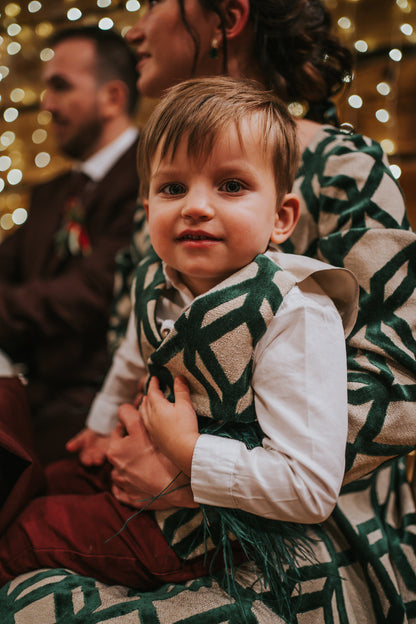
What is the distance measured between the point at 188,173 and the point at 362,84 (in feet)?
2.58

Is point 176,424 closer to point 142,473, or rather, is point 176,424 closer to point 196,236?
point 142,473

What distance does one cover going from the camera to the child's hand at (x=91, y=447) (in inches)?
34.0

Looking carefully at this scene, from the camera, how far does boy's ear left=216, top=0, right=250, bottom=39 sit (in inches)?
34.4

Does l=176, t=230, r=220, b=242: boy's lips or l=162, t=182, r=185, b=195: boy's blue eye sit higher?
l=162, t=182, r=185, b=195: boy's blue eye

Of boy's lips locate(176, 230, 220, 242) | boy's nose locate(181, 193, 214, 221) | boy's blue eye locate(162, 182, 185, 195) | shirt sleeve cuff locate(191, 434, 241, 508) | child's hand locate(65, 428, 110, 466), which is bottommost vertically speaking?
child's hand locate(65, 428, 110, 466)

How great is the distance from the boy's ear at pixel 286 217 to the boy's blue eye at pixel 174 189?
0.14 m

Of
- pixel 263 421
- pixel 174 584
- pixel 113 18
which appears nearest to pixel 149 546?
pixel 174 584

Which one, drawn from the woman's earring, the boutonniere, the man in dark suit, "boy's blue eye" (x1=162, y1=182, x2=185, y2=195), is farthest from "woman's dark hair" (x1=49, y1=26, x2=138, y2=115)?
"boy's blue eye" (x1=162, y1=182, x2=185, y2=195)

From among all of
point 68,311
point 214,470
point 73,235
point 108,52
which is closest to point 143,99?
point 108,52

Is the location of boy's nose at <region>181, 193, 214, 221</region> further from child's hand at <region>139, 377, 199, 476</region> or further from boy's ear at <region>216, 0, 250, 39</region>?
boy's ear at <region>216, 0, 250, 39</region>

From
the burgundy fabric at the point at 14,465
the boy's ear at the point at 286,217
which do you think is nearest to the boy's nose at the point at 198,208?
the boy's ear at the point at 286,217

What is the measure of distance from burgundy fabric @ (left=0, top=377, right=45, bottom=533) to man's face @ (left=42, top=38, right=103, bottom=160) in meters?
1.13

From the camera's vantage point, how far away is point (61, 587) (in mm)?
606

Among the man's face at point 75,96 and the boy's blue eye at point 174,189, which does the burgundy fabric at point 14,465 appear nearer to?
the boy's blue eye at point 174,189
